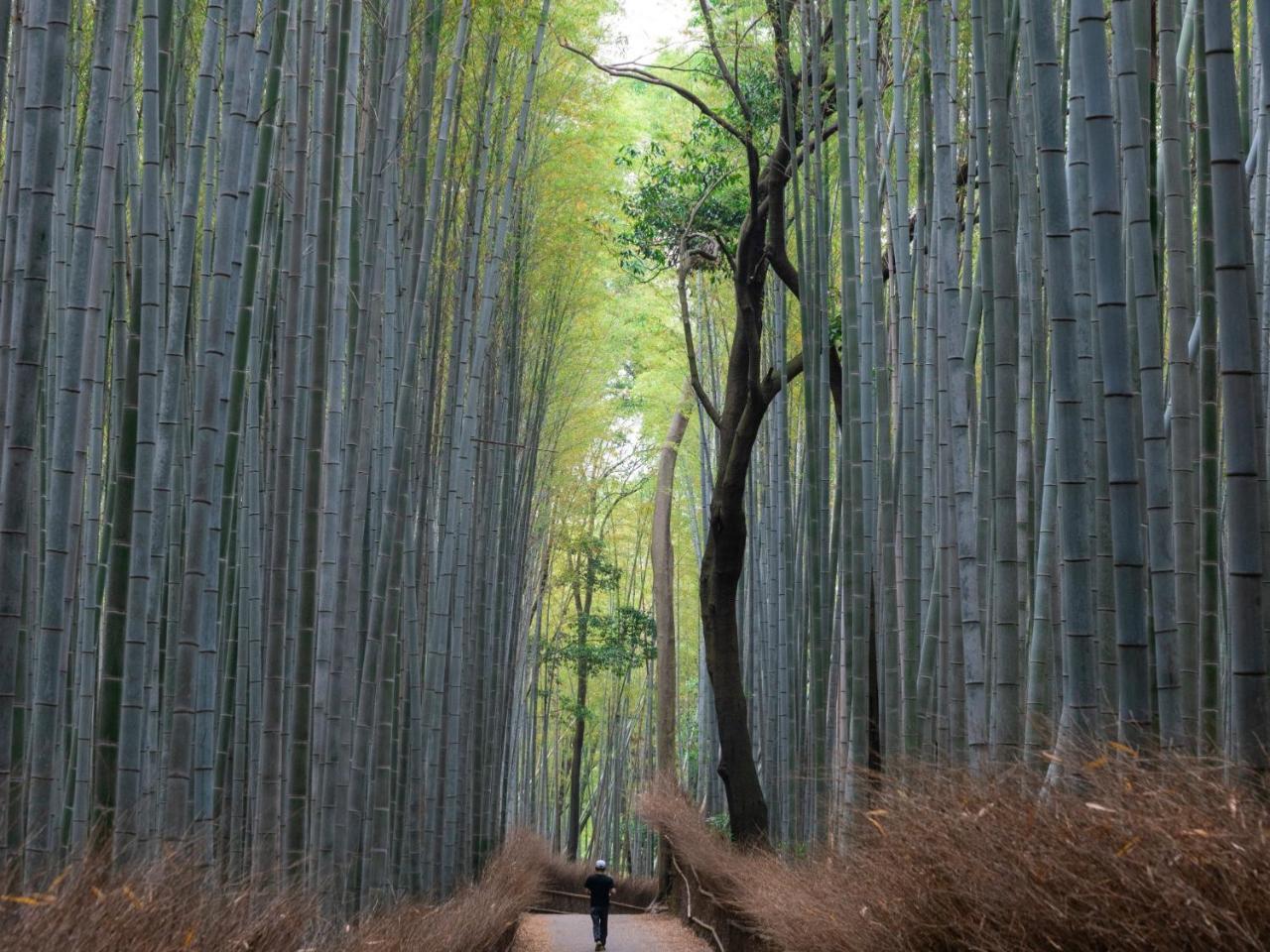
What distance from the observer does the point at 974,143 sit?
12.8 ft

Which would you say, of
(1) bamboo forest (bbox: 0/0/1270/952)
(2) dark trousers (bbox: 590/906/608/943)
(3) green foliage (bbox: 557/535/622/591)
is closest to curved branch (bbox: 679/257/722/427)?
(1) bamboo forest (bbox: 0/0/1270/952)

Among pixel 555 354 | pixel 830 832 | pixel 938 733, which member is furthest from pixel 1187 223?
pixel 555 354

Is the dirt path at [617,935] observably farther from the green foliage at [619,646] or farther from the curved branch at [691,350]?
the green foliage at [619,646]

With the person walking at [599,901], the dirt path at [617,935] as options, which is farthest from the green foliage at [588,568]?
the person walking at [599,901]

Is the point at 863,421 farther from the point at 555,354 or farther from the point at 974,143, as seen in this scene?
the point at 555,354

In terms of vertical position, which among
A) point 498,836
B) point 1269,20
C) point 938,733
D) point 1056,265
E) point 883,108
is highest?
point 883,108

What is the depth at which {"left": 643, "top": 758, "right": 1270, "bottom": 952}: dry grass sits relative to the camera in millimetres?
1760

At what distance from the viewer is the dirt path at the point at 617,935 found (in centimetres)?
812

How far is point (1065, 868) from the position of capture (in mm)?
2061

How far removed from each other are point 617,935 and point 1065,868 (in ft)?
24.8

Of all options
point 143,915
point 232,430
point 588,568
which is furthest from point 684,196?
point 588,568

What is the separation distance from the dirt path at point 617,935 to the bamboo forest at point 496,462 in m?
0.57

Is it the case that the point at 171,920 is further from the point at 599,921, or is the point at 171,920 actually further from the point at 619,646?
the point at 619,646

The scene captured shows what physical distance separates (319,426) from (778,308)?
4699 millimetres
